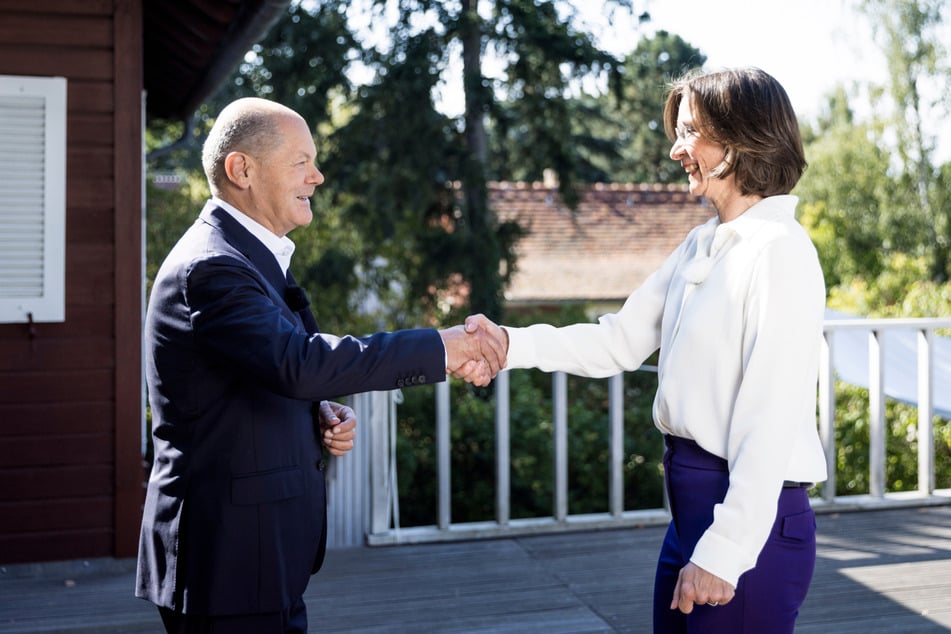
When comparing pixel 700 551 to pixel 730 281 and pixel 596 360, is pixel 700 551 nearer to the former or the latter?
pixel 730 281

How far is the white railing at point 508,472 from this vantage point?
4.23 metres

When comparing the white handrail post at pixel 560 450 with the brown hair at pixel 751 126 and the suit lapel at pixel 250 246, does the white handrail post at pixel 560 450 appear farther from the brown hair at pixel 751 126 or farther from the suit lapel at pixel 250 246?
the brown hair at pixel 751 126

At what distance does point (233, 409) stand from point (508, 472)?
2813mm

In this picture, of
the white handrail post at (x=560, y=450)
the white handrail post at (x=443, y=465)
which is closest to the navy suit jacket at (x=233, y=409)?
the white handrail post at (x=443, y=465)

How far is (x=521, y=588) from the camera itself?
144 inches

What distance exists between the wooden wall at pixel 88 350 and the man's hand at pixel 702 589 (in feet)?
9.27

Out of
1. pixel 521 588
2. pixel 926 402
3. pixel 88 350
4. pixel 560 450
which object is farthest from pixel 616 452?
pixel 88 350

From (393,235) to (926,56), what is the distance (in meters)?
15.3

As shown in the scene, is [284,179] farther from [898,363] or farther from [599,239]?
[599,239]

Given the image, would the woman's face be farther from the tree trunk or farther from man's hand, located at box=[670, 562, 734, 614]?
the tree trunk

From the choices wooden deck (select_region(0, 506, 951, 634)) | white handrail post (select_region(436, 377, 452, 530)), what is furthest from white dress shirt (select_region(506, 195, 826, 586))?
white handrail post (select_region(436, 377, 452, 530))

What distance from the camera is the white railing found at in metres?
4.23

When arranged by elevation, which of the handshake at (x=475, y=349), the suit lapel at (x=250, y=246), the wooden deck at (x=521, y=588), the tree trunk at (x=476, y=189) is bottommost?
the wooden deck at (x=521, y=588)

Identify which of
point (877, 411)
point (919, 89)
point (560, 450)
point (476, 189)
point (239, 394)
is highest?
point (919, 89)
